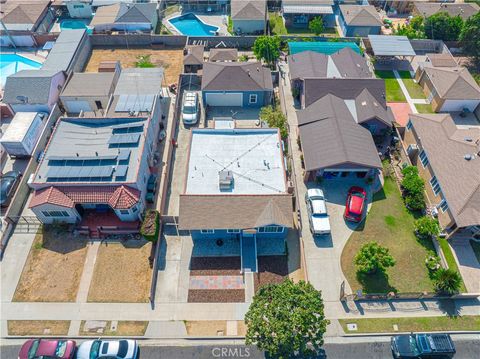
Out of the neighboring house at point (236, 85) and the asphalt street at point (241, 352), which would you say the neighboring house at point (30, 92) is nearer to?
the neighboring house at point (236, 85)

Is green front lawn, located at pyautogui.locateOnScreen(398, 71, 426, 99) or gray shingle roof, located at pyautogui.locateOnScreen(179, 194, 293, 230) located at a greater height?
green front lawn, located at pyautogui.locateOnScreen(398, 71, 426, 99)

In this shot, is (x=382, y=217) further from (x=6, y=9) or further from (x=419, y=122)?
(x=6, y=9)

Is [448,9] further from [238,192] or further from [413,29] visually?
[238,192]

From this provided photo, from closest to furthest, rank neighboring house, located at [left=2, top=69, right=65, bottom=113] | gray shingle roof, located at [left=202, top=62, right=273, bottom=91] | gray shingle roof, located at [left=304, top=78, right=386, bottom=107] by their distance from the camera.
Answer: neighboring house, located at [left=2, top=69, right=65, bottom=113], gray shingle roof, located at [left=304, top=78, right=386, bottom=107], gray shingle roof, located at [left=202, top=62, right=273, bottom=91]

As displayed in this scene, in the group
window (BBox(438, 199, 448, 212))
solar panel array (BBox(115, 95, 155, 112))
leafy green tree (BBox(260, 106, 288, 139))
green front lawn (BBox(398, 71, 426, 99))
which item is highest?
green front lawn (BBox(398, 71, 426, 99))

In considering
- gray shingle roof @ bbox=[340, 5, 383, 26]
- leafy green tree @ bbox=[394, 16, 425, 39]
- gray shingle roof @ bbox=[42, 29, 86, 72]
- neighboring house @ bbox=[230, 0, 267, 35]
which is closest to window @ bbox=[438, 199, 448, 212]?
leafy green tree @ bbox=[394, 16, 425, 39]

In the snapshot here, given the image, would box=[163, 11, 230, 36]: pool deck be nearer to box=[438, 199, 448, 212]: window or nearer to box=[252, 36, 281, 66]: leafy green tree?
box=[252, 36, 281, 66]: leafy green tree

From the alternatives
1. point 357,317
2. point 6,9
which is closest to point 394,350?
point 357,317

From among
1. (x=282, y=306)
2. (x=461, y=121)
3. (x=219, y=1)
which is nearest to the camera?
(x=282, y=306)
